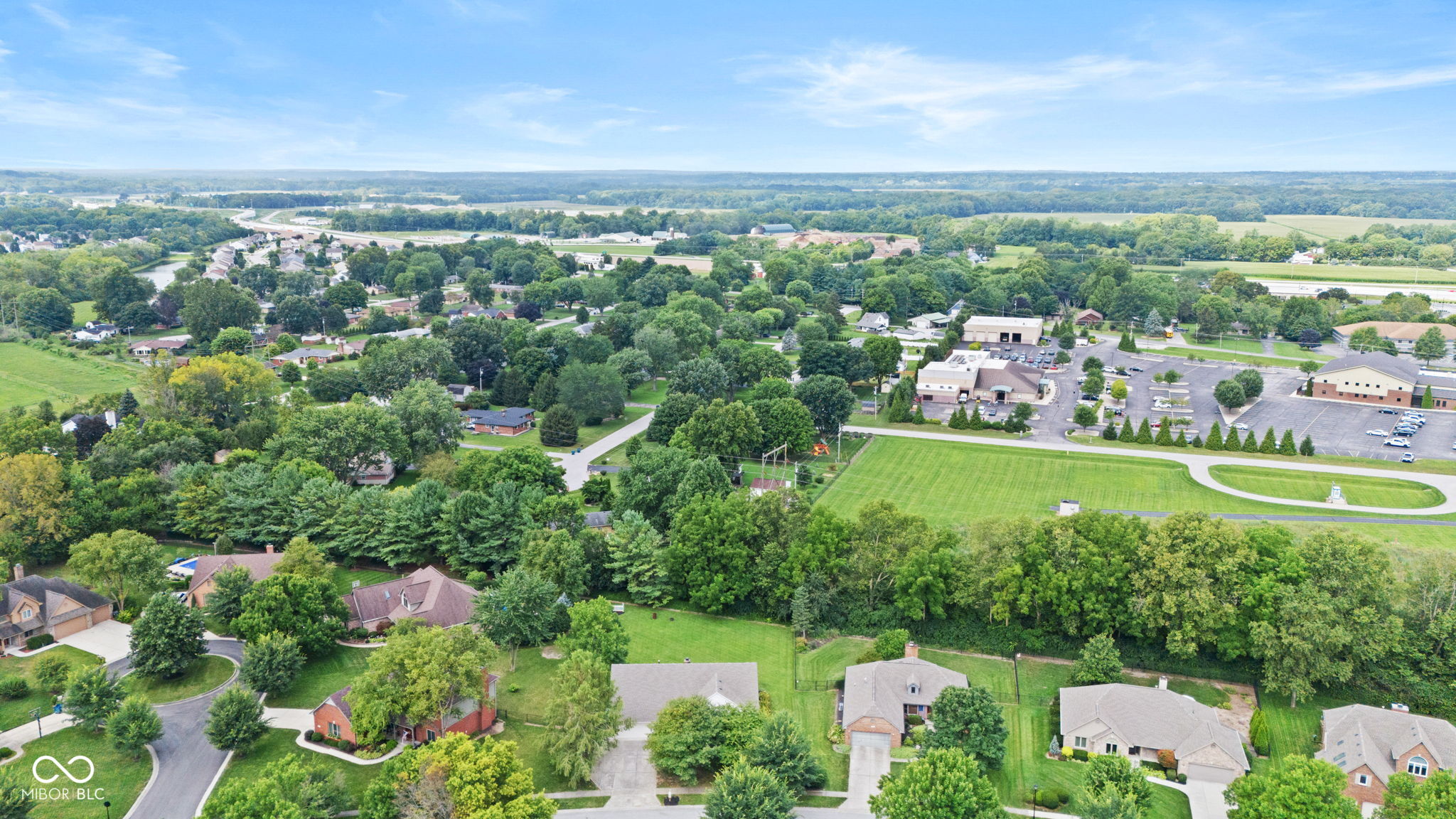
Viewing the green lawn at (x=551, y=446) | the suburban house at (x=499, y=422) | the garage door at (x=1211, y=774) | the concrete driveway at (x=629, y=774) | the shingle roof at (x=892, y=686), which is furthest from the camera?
the suburban house at (x=499, y=422)

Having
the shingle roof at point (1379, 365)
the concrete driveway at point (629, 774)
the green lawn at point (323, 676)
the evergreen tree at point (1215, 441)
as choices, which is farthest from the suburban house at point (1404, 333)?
the green lawn at point (323, 676)

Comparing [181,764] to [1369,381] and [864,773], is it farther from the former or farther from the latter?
[1369,381]

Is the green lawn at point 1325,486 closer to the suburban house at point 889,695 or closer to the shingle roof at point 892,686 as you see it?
the shingle roof at point 892,686

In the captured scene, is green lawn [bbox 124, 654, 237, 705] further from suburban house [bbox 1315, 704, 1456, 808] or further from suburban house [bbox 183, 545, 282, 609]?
suburban house [bbox 1315, 704, 1456, 808]

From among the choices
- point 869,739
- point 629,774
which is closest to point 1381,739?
point 869,739

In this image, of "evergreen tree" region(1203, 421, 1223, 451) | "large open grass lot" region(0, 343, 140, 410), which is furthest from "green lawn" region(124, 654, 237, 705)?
"evergreen tree" region(1203, 421, 1223, 451)

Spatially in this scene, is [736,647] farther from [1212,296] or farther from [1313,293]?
[1313,293]
